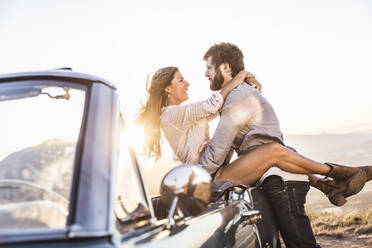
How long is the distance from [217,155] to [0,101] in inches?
95.8

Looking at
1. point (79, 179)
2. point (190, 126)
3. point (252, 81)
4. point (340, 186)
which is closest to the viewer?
point (79, 179)

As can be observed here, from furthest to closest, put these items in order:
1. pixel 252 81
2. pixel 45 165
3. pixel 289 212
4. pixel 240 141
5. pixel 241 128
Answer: pixel 252 81
pixel 240 141
pixel 241 128
pixel 289 212
pixel 45 165

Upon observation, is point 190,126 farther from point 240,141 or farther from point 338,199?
point 338,199

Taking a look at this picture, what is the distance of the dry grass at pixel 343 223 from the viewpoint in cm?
1342

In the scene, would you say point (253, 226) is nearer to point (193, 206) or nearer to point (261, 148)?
point (261, 148)

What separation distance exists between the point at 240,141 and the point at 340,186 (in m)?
1.26

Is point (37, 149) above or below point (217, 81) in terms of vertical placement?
below

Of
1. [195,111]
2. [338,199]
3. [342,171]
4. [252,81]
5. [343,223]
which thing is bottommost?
[343,223]

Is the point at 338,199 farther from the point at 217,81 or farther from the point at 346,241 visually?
the point at 346,241

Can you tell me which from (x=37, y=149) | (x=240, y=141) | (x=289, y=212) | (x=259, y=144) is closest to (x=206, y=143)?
(x=240, y=141)

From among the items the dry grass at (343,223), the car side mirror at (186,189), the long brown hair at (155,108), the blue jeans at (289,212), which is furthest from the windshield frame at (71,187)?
the dry grass at (343,223)

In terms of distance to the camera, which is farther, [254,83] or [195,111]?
[254,83]

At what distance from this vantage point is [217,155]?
12.9 ft

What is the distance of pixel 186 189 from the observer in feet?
4.80
